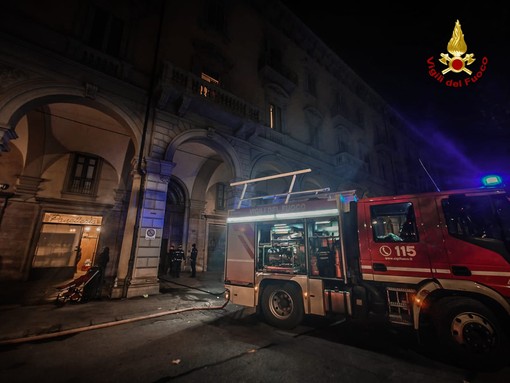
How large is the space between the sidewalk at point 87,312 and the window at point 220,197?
835 centimetres

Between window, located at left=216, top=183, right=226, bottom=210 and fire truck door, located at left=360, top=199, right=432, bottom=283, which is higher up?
window, located at left=216, top=183, right=226, bottom=210

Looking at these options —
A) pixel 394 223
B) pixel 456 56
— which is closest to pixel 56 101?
pixel 394 223

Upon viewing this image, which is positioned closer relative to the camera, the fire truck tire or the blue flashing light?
the fire truck tire

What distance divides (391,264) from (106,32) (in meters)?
13.4

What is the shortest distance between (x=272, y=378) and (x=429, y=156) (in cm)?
4414

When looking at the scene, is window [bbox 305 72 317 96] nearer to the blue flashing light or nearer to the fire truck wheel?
the blue flashing light

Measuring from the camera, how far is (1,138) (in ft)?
22.1

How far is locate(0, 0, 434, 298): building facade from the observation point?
821 centimetres

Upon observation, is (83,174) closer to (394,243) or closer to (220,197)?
(220,197)

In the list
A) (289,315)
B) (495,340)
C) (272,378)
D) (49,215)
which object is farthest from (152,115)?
(495,340)

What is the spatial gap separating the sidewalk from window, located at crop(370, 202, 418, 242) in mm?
5261

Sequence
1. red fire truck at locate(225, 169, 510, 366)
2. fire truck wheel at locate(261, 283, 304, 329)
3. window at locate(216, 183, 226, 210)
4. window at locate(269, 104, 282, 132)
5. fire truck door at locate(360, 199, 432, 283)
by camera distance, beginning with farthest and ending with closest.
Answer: window at locate(216, 183, 226, 210) → window at locate(269, 104, 282, 132) → fire truck wheel at locate(261, 283, 304, 329) → fire truck door at locate(360, 199, 432, 283) → red fire truck at locate(225, 169, 510, 366)

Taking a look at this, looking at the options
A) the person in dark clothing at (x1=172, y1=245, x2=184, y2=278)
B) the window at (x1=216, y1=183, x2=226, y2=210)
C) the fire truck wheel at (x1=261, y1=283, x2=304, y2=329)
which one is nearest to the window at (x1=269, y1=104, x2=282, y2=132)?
the window at (x1=216, y1=183, x2=226, y2=210)

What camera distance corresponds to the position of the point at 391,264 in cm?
463
